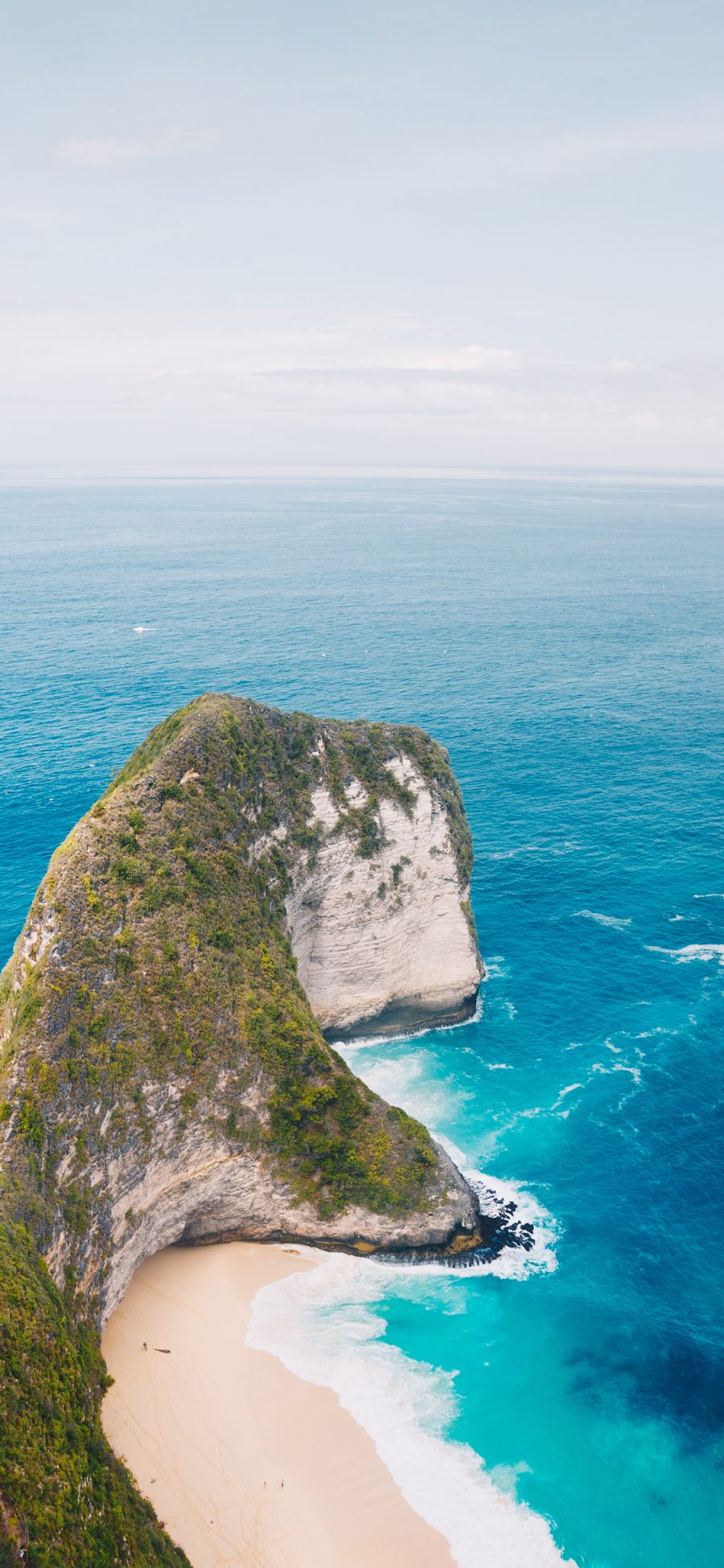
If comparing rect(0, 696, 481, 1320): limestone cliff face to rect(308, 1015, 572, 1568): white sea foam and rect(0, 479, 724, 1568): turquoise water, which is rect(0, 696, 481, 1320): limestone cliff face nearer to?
rect(308, 1015, 572, 1568): white sea foam

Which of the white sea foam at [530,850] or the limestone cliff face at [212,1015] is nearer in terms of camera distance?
the limestone cliff face at [212,1015]

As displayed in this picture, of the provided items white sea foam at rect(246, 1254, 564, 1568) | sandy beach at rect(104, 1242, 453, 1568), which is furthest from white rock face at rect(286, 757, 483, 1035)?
sandy beach at rect(104, 1242, 453, 1568)

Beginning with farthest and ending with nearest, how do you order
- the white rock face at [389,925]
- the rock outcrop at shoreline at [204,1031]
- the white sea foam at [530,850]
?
1. the white sea foam at [530,850]
2. the white rock face at [389,925]
3. the rock outcrop at shoreline at [204,1031]

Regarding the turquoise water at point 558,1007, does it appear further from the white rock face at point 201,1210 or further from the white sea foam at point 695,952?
the white rock face at point 201,1210

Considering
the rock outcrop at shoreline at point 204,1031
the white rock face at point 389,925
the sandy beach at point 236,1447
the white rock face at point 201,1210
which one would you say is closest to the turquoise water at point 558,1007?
the white rock face at point 201,1210

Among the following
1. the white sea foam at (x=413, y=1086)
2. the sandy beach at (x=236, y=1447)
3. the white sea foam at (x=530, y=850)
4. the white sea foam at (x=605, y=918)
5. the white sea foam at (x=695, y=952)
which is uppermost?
the white sea foam at (x=530, y=850)

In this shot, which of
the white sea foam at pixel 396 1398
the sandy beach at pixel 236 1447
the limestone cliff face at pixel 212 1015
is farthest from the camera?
the limestone cliff face at pixel 212 1015

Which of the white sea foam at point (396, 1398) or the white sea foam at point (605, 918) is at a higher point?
the white sea foam at point (605, 918)
